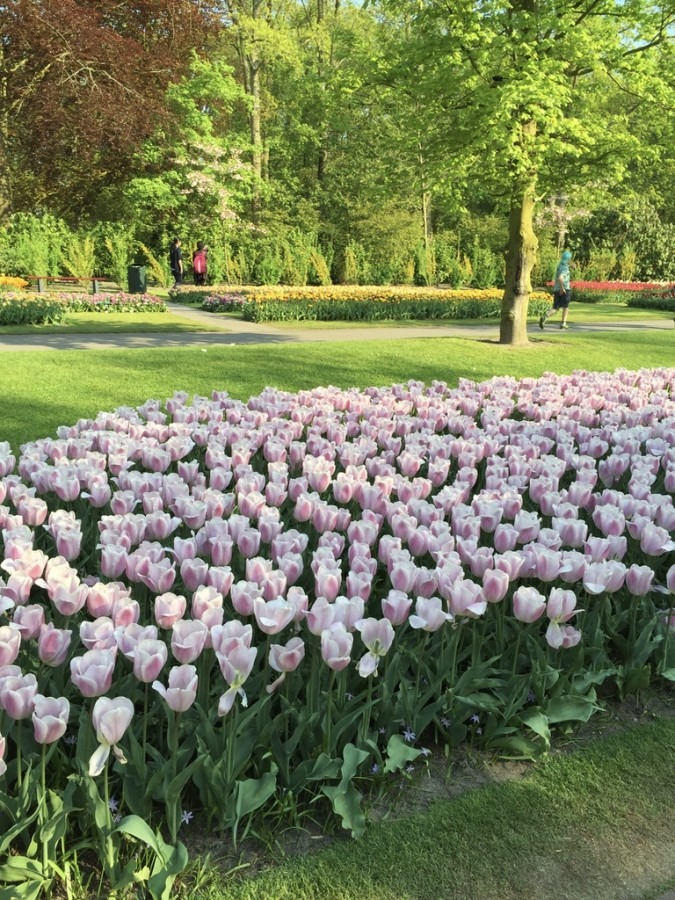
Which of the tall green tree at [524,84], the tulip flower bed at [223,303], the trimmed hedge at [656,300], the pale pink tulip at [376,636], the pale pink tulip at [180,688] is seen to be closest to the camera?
the pale pink tulip at [180,688]

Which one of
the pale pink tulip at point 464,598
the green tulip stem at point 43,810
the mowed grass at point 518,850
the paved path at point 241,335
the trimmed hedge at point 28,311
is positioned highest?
the trimmed hedge at point 28,311

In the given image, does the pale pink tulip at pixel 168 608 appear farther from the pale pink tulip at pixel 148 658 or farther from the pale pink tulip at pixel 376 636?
the pale pink tulip at pixel 376 636

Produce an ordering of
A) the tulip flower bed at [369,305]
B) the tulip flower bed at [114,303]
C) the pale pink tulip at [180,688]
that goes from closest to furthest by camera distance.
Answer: the pale pink tulip at [180,688]
the tulip flower bed at [369,305]
the tulip flower bed at [114,303]

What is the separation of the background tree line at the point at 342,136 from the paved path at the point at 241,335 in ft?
8.68

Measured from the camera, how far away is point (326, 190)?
3647 centimetres

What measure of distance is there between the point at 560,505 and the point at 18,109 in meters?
21.9

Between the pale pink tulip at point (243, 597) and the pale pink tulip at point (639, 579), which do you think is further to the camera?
the pale pink tulip at point (639, 579)

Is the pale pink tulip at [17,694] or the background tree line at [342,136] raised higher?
the background tree line at [342,136]

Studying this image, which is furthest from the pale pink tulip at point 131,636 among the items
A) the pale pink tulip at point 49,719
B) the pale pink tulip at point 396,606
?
the pale pink tulip at point 396,606

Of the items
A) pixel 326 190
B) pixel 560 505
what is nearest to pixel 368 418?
pixel 560 505

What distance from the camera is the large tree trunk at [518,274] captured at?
1320 centimetres

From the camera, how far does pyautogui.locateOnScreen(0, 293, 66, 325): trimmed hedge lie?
14570mm

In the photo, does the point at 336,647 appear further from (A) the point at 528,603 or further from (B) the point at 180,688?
(A) the point at 528,603

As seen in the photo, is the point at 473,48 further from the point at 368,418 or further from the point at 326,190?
the point at 326,190
